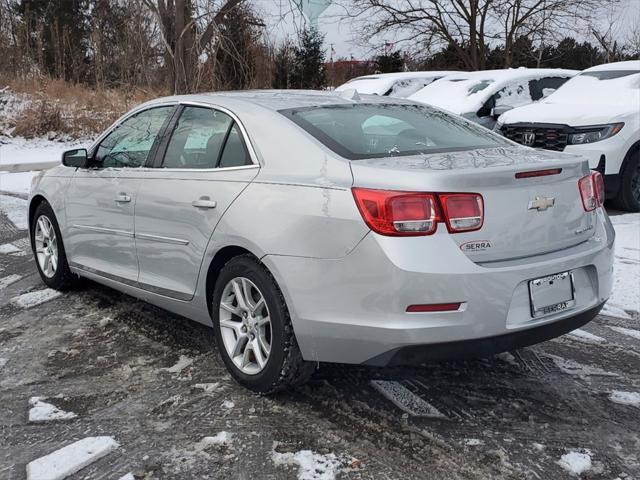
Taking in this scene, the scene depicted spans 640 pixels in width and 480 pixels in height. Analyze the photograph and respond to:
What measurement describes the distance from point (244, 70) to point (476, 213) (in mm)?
14406

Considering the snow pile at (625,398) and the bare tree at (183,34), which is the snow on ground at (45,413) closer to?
the snow pile at (625,398)

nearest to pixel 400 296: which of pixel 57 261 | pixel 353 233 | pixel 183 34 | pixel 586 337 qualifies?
pixel 353 233

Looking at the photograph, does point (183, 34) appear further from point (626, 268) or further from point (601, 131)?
point (626, 268)

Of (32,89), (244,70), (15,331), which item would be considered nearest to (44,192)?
(15,331)

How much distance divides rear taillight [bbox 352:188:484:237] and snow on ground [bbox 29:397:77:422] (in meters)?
1.67

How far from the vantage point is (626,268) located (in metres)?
5.47

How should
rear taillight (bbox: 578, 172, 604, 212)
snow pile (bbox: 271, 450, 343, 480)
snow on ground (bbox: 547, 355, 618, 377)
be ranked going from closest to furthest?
1. snow pile (bbox: 271, 450, 343, 480)
2. rear taillight (bbox: 578, 172, 604, 212)
3. snow on ground (bbox: 547, 355, 618, 377)

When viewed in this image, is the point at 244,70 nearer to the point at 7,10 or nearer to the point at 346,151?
the point at 7,10

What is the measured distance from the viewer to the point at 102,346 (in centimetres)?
393

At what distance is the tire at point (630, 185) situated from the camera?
24.6ft

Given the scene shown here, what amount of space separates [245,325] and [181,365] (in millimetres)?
610

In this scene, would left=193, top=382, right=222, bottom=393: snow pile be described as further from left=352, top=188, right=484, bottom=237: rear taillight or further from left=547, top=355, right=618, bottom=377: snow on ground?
left=547, top=355, right=618, bottom=377: snow on ground

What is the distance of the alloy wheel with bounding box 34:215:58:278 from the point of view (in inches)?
197

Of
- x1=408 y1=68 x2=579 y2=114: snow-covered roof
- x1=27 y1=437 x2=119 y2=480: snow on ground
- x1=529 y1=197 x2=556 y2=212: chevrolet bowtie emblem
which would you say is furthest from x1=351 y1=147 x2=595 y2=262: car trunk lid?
x1=408 y1=68 x2=579 y2=114: snow-covered roof
